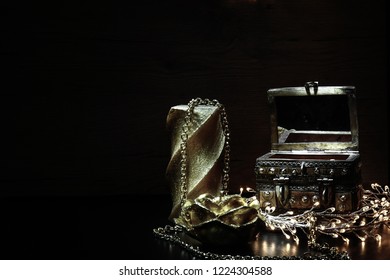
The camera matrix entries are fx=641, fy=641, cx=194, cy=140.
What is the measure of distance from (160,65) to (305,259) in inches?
39.7

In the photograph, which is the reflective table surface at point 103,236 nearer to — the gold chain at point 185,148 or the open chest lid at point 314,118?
the gold chain at point 185,148

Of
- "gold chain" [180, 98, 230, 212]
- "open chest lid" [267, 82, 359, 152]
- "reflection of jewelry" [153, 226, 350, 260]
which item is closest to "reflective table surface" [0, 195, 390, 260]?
"reflection of jewelry" [153, 226, 350, 260]

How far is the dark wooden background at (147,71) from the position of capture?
217 centimetres

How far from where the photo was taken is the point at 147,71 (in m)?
2.21

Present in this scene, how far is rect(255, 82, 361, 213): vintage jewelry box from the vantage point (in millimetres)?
1640

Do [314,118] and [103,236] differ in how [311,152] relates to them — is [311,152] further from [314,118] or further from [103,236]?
[103,236]

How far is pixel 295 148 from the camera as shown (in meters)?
1.86

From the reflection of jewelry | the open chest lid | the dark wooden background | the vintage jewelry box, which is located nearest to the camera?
the reflection of jewelry

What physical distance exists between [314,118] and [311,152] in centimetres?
11

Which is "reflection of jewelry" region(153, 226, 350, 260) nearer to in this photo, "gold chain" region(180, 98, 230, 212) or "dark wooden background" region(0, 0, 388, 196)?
"gold chain" region(180, 98, 230, 212)

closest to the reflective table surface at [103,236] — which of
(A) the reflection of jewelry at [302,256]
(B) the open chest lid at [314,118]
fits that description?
(A) the reflection of jewelry at [302,256]

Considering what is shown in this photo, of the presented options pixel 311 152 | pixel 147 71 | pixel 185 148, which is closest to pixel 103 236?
pixel 185 148

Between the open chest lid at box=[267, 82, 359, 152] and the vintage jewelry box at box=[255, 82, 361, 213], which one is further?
the open chest lid at box=[267, 82, 359, 152]
